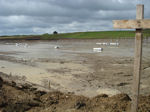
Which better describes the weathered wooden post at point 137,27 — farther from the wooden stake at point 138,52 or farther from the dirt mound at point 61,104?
the dirt mound at point 61,104

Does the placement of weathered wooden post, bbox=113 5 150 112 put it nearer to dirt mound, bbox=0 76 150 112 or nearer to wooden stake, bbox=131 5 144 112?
wooden stake, bbox=131 5 144 112

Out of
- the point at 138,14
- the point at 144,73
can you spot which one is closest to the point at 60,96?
the point at 138,14

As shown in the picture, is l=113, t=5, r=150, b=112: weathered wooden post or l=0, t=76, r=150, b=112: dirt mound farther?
l=0, t=76, r=150, b=112: dirt mound

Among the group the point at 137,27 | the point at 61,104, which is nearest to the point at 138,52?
the point at 137,27

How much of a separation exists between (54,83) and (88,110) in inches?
206

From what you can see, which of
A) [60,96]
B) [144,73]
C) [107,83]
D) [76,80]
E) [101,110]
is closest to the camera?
[101,110]

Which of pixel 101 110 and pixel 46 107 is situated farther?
pixel 46 107

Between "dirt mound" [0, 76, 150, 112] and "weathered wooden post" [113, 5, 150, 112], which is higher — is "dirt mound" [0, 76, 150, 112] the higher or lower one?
the lower one

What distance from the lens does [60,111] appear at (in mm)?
5230

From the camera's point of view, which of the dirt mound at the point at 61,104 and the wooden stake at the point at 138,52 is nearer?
the wooden stake at the point at 138,52

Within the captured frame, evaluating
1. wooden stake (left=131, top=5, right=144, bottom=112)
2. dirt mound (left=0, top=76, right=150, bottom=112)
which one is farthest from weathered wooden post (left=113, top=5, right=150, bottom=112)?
dirt mound (left=0, top=76, right=150, bottom=112)

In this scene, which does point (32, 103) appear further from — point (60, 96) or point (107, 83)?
point (107, 83)

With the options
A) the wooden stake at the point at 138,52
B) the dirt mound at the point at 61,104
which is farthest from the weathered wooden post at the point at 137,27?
the dirt mound at the point at 61,104

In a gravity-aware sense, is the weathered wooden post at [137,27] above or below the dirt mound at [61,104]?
above
